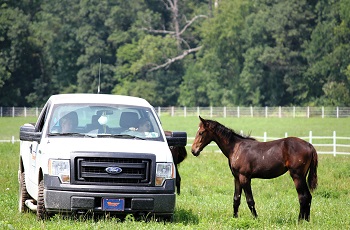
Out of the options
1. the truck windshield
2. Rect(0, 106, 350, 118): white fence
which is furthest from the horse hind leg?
Rect(0, 106, 350, 118): white fence

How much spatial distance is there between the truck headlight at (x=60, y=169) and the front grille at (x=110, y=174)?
13 cm

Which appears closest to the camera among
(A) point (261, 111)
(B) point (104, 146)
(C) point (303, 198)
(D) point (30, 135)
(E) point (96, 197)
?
(E) point (96, 197)

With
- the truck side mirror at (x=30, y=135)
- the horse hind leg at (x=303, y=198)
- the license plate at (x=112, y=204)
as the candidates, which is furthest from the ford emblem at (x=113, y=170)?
the horse hind leg at (x=303, y=198)

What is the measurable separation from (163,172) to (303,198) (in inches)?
127

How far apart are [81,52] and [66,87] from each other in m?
4.41

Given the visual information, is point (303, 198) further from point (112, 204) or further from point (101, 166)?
point (101, 166)

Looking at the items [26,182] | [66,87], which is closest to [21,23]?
[66,87]

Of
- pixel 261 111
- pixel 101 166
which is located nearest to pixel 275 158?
pixel 101 166

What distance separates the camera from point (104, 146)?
13.2 meters

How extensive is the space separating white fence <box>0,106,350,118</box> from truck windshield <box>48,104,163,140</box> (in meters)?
67.6

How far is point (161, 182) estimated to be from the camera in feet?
43.6

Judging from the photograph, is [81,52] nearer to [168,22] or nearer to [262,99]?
[168,22]

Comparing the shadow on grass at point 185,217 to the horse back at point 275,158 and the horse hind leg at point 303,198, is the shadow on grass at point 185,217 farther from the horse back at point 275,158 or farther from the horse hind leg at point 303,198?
the horse hind leg at point 303,198

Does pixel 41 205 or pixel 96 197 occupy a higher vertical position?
pixel 96 197
